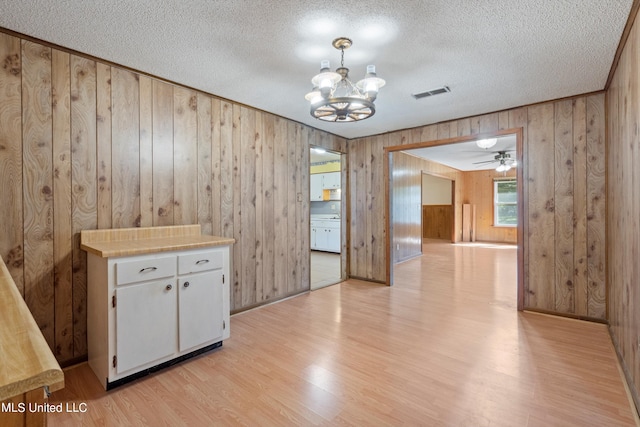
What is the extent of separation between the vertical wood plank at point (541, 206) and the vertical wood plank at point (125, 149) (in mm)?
4060

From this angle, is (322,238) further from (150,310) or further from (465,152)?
(150,310)

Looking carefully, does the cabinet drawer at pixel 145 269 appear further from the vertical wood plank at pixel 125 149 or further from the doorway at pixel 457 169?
the doorway at pixel 457 169

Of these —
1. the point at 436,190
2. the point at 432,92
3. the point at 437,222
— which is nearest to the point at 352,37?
the point at 432,92

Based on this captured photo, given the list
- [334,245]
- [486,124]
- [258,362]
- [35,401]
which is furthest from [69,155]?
[334,245]

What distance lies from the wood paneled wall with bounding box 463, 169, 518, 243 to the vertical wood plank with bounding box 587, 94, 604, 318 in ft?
23.0

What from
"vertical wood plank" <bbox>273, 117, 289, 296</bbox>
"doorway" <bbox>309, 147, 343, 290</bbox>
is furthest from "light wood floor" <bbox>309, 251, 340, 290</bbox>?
"vertical wood plank" <bbox>273, 117, 289, 296</bbox>

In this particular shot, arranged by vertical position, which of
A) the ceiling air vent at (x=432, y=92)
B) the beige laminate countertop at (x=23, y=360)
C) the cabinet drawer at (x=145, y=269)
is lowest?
the cabinet drawer at (x=145, y=269)

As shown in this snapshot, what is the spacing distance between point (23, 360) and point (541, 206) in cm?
418

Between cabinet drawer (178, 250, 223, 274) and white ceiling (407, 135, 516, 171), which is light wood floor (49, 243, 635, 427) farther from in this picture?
white ceiling (407, 135, 516, 171)

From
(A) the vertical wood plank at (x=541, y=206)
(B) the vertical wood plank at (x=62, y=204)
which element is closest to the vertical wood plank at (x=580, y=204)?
(A) the vertical wood plank at (x=541, y=206)

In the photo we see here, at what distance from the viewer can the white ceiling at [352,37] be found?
5.91 ft

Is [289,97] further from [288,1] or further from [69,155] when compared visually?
[69,155]

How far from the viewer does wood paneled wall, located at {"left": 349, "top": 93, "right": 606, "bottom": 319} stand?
311 centimetres

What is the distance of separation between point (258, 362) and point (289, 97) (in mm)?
2554
